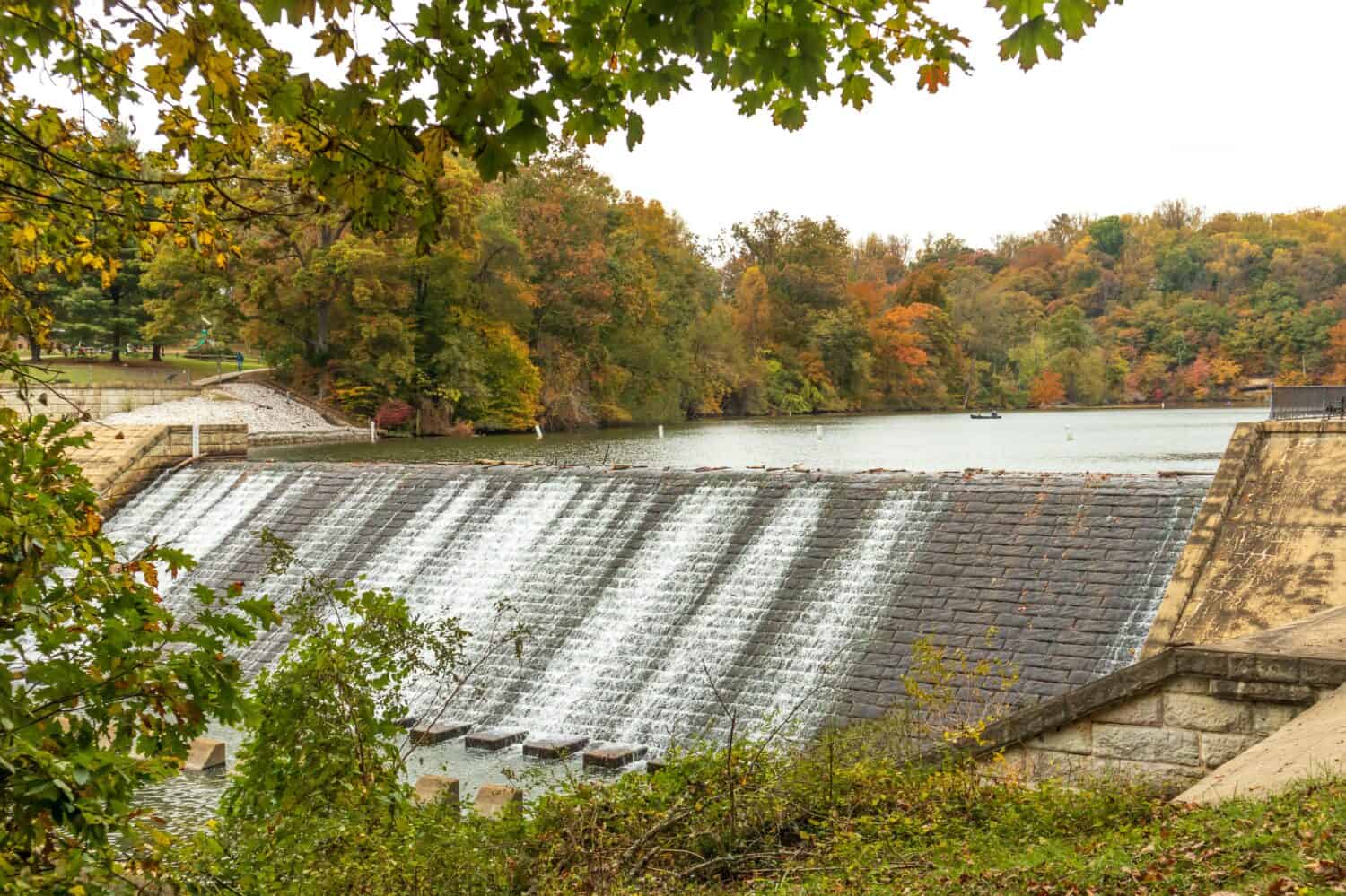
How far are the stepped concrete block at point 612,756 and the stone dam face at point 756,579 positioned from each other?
20 centimetres

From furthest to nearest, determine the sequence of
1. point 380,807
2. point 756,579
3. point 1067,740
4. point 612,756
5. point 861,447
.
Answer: point 861,447, point 756,579, point 612,756, point 1067,740, point 380,807

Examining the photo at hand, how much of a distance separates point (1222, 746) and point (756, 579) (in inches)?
243

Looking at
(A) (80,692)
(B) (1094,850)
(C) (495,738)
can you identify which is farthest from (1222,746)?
(C) (495,738)

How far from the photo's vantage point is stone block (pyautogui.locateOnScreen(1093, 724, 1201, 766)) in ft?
20.3

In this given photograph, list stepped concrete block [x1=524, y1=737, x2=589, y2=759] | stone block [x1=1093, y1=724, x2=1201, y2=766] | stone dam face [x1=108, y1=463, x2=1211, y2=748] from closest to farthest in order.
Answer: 1. stone block [x1=1093, y1=724, x2=1201, y2=766]
2. stone dam face [x1=108, y1=463, x2=1211, y2=748]
3. stepped concrete block [x1=524, y1=737, x2=589, y2=759]

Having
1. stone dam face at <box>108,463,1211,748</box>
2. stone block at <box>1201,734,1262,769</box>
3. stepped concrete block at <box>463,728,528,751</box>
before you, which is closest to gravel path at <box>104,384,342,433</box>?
stone dam face at <box>108,463,1211,748</box>

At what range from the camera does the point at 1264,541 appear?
29.4 ft

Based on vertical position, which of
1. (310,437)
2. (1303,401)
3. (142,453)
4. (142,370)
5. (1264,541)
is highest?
(142,370)

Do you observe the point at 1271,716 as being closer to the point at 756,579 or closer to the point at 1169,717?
the point at 1169,717

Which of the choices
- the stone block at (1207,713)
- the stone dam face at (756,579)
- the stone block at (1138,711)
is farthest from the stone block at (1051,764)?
the stone dam face at (756,579)

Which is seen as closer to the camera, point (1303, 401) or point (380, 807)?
point (380, 807)

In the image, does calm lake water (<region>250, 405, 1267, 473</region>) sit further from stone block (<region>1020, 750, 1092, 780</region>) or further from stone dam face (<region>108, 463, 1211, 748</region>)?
Answer: stone block (<region>1020, 750, 1092, 780</region>)

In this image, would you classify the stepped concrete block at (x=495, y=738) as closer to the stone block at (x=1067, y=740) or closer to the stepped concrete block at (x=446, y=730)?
the stepped concrete block at (x=446, y=730)

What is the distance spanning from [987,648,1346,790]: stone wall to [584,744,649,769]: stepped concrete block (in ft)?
12.9
